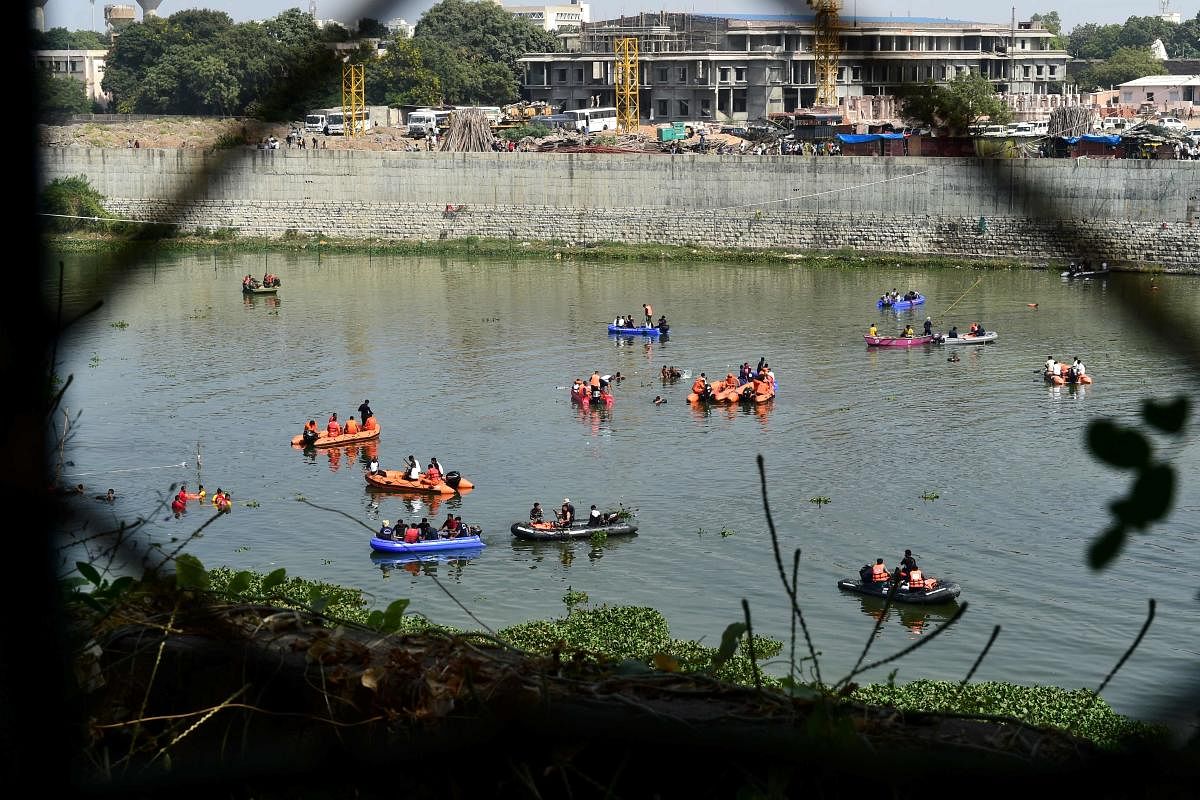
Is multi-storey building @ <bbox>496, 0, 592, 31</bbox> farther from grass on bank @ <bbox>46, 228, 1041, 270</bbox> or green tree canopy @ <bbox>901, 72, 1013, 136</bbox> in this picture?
grass on bank @ <bbox>46, 228, 1041, 270</bbox>

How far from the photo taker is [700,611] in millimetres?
10375

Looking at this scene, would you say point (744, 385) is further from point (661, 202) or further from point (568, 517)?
point (661, 202)

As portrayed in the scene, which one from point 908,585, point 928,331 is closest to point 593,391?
point 928,331

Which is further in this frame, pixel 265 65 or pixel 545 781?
pixel 545 781

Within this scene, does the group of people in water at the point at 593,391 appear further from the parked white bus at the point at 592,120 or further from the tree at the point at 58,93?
the parked white bus at the point at 592,120

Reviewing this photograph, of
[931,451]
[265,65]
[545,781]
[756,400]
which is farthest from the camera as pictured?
[756,400]

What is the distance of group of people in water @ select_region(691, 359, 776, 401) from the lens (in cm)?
1738

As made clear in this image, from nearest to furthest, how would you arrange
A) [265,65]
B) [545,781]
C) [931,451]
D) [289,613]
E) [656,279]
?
[265,65] → [545,781] → [289,613] → [931,451] → [656,279]

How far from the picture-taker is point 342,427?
16.4 metres

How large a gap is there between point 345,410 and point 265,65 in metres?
16.9

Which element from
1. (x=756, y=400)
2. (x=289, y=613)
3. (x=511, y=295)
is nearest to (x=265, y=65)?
(x=289, y=613)

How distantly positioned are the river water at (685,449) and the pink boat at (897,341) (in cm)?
15

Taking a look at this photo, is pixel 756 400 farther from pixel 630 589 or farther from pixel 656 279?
pixel 656 279

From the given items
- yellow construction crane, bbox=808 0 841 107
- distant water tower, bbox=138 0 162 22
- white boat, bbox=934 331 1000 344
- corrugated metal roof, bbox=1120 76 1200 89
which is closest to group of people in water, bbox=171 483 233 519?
white boat, bbox=934 331 1000 344
